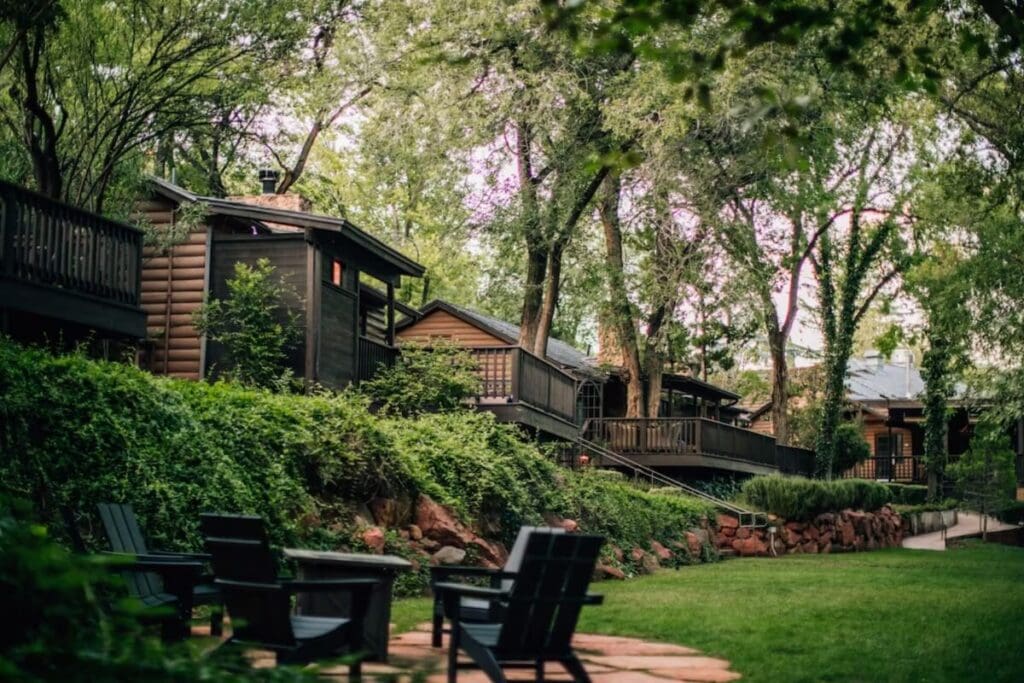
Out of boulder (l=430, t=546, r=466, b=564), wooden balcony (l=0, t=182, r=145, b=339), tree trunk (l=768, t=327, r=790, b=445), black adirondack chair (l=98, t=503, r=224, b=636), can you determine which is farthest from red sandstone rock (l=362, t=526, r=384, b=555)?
tree trunk (l=768, t=327, r=790, b=445)

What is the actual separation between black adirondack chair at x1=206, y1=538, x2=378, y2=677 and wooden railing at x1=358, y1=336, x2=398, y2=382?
636 inches

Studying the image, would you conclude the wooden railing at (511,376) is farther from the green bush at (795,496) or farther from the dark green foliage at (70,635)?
the dark green foliage at (70,635)

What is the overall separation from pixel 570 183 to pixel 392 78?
13.9ft

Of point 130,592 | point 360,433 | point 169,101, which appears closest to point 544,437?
point 169,101

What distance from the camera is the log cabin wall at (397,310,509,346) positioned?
3706cm

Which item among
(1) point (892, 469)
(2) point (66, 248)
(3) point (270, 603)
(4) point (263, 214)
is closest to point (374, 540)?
(2) point (66, 248)

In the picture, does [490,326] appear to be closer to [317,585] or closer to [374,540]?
[374,540]

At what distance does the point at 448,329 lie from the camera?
123 feet

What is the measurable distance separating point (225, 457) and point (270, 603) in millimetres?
5603

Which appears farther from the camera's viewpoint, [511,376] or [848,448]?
[848,448]

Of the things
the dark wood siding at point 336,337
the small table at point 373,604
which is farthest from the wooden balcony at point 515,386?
the small table at point 373,604

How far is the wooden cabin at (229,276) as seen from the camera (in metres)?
20.8

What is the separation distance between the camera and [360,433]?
13.8 m

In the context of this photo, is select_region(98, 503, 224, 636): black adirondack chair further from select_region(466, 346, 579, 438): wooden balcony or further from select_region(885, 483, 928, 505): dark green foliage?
select_region(885, 483, 928, 505): dark green foliage
